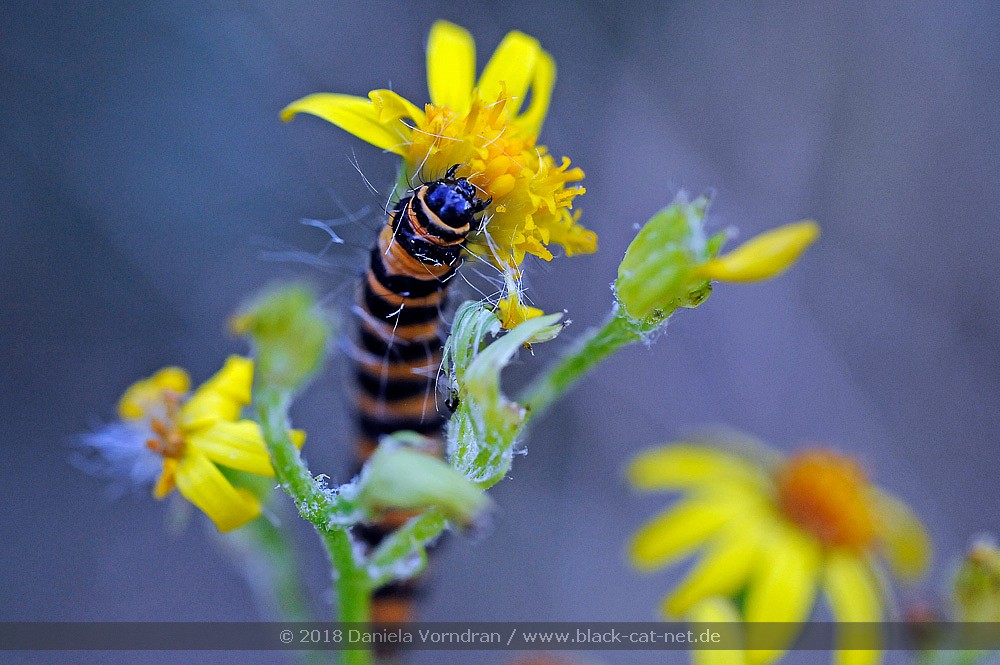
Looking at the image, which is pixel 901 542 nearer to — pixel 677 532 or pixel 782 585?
pixel 782 585

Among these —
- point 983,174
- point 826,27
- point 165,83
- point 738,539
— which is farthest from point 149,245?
point 983,174

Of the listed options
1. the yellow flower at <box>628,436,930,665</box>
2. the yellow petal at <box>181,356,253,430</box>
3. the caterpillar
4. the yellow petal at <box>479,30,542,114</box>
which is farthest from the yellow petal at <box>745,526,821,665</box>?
the yellow petal at <box>479,30,542,114</box>

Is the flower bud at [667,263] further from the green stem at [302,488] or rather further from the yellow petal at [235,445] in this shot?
the yellow petal at [235,445]

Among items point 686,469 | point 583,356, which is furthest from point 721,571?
point 583,356

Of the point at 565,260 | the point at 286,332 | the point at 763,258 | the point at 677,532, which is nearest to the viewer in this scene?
the point at 763,258

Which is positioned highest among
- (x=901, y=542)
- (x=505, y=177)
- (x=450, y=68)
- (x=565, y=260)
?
(x=565, y=260)

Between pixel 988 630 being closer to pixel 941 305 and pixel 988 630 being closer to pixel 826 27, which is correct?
pixel 941 305
